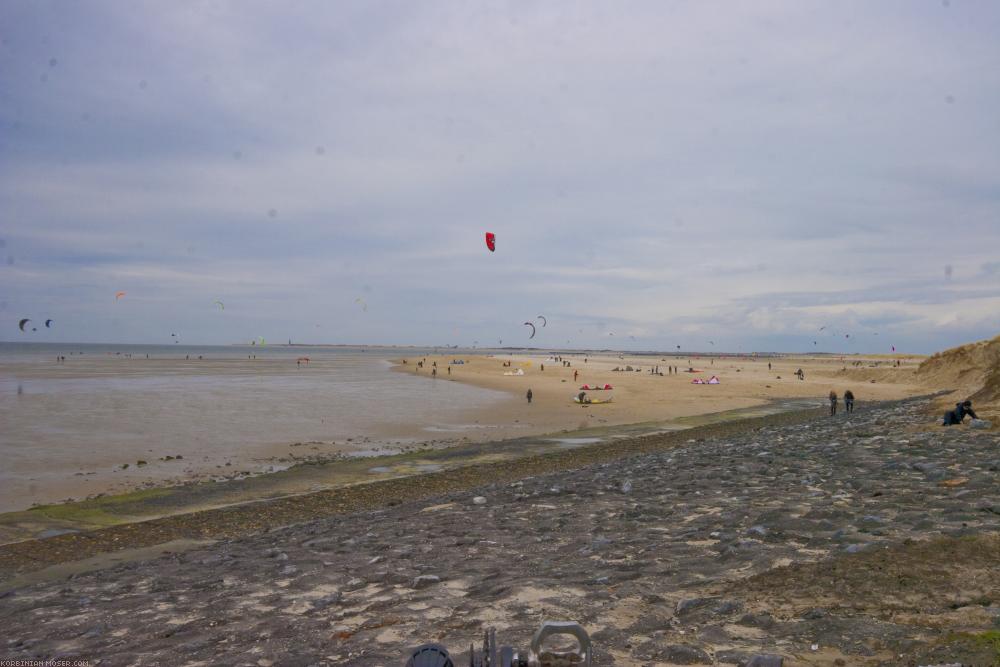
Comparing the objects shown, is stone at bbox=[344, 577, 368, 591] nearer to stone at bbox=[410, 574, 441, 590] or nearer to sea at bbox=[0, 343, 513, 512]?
stone at bbox=[410, 574, 441, 590]

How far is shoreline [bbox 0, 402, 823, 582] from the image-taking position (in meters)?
12.7

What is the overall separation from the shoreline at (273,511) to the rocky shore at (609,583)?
1.98m

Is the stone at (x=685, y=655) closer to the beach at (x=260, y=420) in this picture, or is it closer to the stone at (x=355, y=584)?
the stone at (x=355, y=584)

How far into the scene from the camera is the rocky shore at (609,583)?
5984 millimetres

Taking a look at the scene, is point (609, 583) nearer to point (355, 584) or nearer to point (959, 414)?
point (355, 584)

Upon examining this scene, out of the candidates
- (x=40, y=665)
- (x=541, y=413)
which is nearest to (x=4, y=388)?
(x=541, y=413)

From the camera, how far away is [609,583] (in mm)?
7625

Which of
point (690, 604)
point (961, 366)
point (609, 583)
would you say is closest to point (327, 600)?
point (609, 583)

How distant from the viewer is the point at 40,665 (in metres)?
6.70

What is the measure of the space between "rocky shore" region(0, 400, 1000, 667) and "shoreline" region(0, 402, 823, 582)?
1.98 metres

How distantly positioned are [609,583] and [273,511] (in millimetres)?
10472

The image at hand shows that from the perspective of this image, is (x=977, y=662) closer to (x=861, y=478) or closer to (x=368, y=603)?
(x=368, y=603)

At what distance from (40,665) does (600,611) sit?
592 centimetres

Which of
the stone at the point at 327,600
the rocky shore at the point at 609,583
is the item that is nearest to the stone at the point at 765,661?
the rocky shore at the point at 609,583
